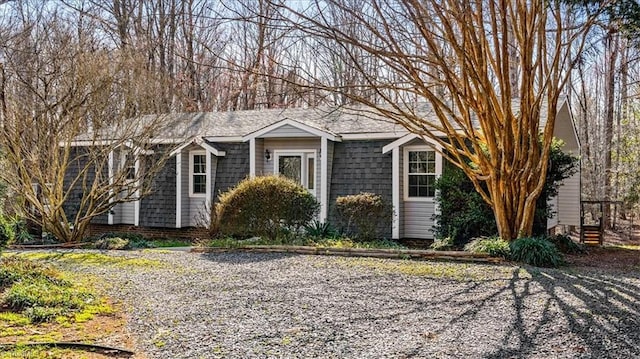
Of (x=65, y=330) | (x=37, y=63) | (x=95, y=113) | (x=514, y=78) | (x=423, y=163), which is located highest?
(x=514, y=78)

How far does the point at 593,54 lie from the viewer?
8.89 metres

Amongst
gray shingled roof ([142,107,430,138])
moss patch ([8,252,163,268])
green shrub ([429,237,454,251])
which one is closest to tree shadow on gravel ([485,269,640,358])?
green shrub ([429,237,454,251])

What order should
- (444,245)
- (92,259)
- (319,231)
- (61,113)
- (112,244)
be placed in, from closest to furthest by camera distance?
(92,259), (444,245), (112,244), (61,113), (319,231)

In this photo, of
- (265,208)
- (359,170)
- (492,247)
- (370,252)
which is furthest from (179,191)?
(492,247)

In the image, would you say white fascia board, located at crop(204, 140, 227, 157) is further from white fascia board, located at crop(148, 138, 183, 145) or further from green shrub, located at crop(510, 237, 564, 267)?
green shrub, located at crop(510, 237, 564, 267)

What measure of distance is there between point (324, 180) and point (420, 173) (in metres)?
2.39

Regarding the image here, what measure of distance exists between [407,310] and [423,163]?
794 centimetres

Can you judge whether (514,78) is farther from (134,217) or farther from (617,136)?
(134,217)

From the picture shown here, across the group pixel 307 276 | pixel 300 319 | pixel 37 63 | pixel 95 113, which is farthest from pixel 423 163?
pixel 37 63

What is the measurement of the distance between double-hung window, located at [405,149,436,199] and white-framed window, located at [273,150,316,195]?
2.52 m

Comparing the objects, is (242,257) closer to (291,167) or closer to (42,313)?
(42,313)

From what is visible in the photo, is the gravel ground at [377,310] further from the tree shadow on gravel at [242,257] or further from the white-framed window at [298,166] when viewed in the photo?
the white-framed window at [298,166]

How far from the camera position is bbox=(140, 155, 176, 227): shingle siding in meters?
15.4

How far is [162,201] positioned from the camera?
1548 centimetres
